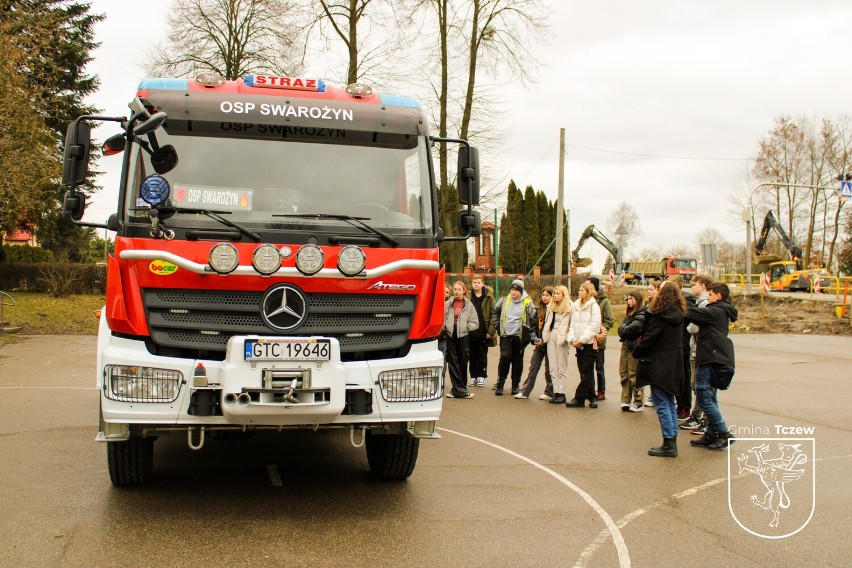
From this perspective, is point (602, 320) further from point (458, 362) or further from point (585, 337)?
point (458, 362)

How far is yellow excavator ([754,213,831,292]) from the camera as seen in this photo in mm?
47406

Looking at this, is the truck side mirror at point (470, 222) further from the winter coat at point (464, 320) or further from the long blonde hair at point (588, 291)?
the winter coat at point (464, 320)

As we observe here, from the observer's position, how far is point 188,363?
17.3 ft

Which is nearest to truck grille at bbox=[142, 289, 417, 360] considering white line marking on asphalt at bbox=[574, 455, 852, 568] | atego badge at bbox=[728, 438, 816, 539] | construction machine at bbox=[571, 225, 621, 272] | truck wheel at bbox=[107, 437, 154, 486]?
truck wheel at bbox=[107, 437, 154, 486]

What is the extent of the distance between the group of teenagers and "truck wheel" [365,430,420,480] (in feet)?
5.30

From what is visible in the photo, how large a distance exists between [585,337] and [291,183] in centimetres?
621

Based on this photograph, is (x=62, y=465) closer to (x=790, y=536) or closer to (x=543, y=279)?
(x=790, y=536)

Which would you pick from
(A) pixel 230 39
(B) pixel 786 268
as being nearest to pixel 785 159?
(B) pixel 786 268

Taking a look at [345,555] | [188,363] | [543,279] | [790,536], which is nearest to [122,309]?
[188,363]

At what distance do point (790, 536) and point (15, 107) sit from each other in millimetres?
21283

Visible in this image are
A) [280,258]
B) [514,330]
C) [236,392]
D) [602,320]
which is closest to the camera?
[236,392]

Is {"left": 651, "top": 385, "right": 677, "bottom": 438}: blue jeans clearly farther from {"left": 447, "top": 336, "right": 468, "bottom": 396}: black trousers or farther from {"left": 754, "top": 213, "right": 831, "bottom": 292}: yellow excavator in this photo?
{"left": 754, "top": 213, "right": 831, "bottom": 292}: yellow excavator

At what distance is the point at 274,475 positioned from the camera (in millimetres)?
6887

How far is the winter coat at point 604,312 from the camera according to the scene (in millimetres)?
11484
